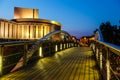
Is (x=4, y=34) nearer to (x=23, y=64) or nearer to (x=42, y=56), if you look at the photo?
(x=42, y=56)

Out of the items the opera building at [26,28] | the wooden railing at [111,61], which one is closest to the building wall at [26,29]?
the opera building at [26,28]

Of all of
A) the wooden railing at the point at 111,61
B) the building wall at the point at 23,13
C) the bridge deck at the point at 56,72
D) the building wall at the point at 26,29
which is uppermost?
the building wall at the point at 23,13

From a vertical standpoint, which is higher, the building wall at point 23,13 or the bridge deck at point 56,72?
the building wall at point 23,13

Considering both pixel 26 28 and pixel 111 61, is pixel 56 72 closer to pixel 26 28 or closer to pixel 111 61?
pixel 111 61

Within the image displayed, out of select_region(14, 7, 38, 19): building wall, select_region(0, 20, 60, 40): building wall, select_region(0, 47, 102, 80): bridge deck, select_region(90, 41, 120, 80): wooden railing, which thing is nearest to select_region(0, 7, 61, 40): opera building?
select_region(0, 20, 60, 40): building wall

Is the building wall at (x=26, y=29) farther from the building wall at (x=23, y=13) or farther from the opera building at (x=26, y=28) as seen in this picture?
the building wall at (x=23, y=13)

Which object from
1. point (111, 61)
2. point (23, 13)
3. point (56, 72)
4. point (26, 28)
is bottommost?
point (56, 72)

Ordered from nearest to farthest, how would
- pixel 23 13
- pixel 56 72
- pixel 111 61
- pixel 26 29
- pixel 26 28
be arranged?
pixel 111 61 → pixel 56 72 → pixel 26 29 → pixel 26 28 → pixel 23 13

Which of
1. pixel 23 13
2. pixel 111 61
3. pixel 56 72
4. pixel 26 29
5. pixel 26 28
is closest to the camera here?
pixel 111 61

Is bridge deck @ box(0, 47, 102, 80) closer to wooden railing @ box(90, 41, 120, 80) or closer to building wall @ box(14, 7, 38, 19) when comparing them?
wooden railing @ box(90, 41, 120, 80)

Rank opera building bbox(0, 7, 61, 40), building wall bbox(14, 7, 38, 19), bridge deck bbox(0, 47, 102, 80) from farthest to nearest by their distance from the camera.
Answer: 1. building wall bbox(14, 7, 38, 19)
2. opera building bbox(0, 7, 61, 40)
3. bridge deck bbox(0, 47, 102, 80)

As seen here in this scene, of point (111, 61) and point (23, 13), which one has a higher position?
point (23, 13)

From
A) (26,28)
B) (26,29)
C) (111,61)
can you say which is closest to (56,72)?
(111,61)

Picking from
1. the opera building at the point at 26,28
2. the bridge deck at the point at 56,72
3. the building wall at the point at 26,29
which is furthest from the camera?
the building wall at the point at 26,29
